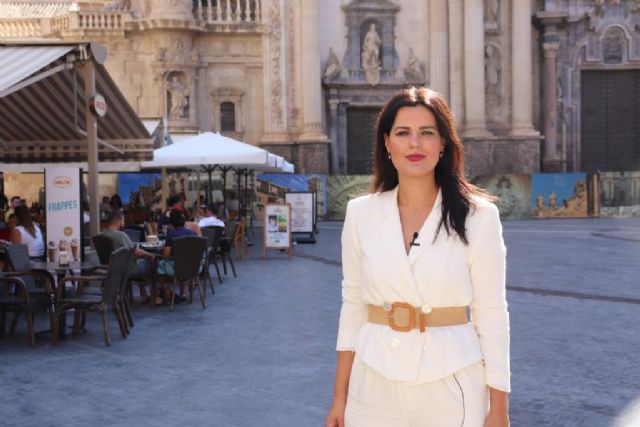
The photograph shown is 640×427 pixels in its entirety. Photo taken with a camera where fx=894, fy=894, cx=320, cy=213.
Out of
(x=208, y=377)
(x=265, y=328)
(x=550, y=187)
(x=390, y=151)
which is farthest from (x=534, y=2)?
(x=390, y=151)

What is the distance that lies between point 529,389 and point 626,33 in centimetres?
3484

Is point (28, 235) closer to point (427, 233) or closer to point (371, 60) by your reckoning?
point (427, 233)

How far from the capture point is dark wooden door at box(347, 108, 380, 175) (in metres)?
37.2

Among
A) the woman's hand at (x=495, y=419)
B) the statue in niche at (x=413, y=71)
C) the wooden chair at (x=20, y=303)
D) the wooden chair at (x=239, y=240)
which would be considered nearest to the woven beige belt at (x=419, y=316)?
the woman's hand at (x=495, y=419)

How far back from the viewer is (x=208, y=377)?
7871mm

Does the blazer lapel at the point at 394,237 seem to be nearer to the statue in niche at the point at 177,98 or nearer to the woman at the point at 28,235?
the woman at the point at 28,235

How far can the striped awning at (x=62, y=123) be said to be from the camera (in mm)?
13461

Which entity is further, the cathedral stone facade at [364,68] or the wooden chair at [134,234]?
the cathedral stone facade at [364,68]

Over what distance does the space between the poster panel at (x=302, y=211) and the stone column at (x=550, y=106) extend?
18.2 meters

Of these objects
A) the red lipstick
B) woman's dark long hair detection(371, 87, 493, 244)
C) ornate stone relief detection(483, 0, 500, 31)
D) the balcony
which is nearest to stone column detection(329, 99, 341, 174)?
the balcony

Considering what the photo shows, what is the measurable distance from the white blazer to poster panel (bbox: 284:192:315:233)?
65.0 feet

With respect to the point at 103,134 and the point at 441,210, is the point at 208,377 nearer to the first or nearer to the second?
the point at 441,210

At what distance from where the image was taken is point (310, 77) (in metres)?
35.3

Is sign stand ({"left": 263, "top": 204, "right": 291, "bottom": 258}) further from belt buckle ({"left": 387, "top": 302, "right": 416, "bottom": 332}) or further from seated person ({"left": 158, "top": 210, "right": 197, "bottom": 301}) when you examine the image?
belt buckle ({"left": 387, "top": 302, "right": 416, "bottom": 332})
